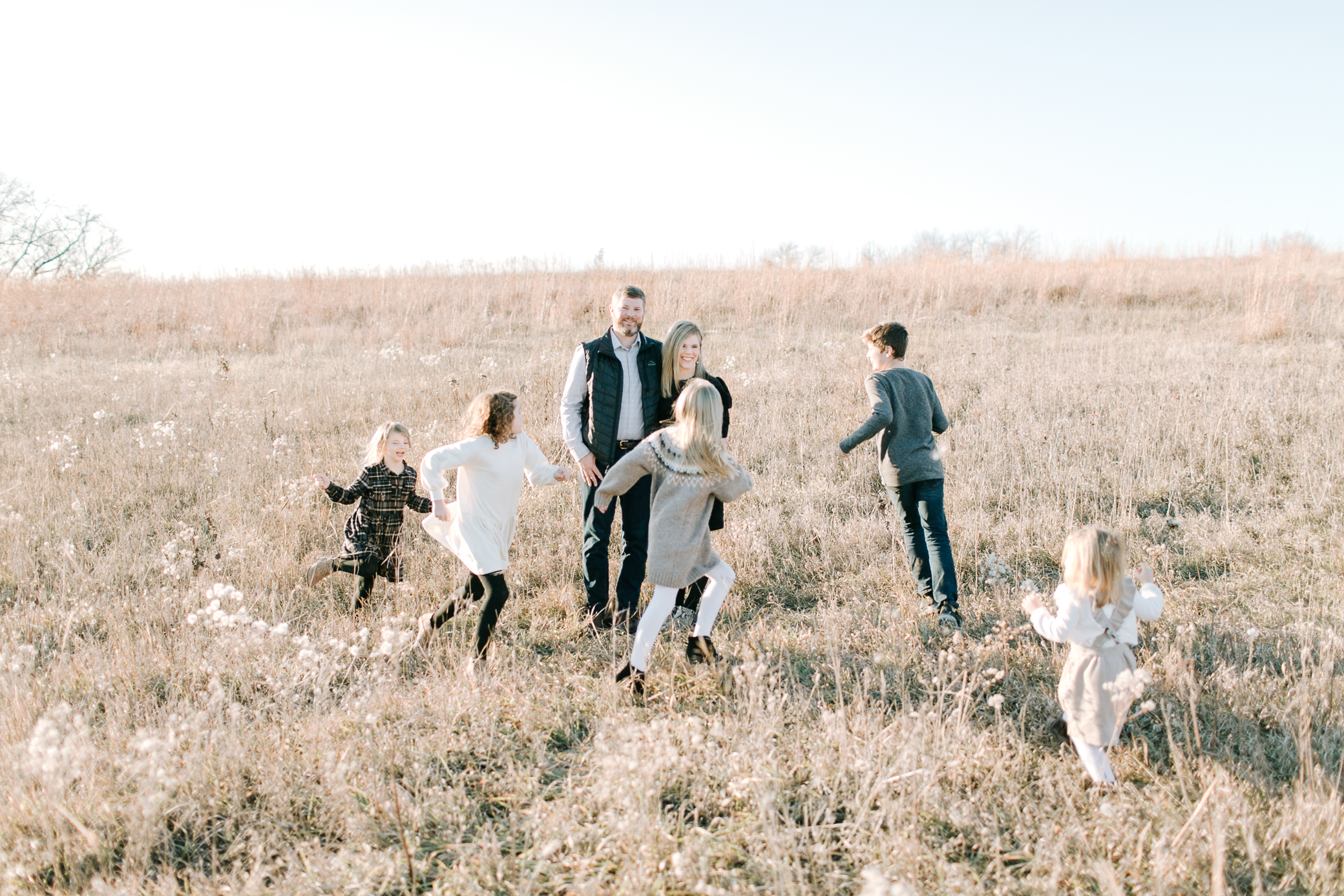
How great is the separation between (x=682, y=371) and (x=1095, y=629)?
2441 millimetres

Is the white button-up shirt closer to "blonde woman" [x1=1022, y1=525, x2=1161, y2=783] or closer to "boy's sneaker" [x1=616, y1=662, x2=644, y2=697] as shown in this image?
"boy's sneaker" [x1=616, y1=662, x2=644, y2=697]

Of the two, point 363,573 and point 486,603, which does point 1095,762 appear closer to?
point 486,603

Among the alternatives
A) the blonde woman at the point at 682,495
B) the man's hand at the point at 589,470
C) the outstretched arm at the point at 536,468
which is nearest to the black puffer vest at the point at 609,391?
the man's hand at the point at 589,470

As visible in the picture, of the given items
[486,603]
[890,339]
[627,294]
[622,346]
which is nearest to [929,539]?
[890,339]

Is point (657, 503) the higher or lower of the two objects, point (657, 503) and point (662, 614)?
the higher

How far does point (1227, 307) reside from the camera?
1346 cm

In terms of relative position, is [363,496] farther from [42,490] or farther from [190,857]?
[42,490]

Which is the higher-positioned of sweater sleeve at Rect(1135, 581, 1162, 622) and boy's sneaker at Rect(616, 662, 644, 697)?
sweater sleeve at Rect(1135, 581, 1162, 622)

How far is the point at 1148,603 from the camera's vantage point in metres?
3.01

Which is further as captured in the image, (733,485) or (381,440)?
(381,440)

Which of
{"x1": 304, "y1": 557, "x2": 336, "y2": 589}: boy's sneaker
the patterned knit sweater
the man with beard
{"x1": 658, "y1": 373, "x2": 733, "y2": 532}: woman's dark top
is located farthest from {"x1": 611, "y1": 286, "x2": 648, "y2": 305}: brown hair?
{"x1": 304, "y1": 557, "x2": 336, "y2": 589}: boy's sneaker

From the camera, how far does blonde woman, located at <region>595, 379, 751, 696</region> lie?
365cm

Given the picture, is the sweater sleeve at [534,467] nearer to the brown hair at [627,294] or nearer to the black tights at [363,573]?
the brown hair at [627,294]

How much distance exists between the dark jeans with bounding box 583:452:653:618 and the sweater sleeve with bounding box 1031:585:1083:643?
2152 millimetres
